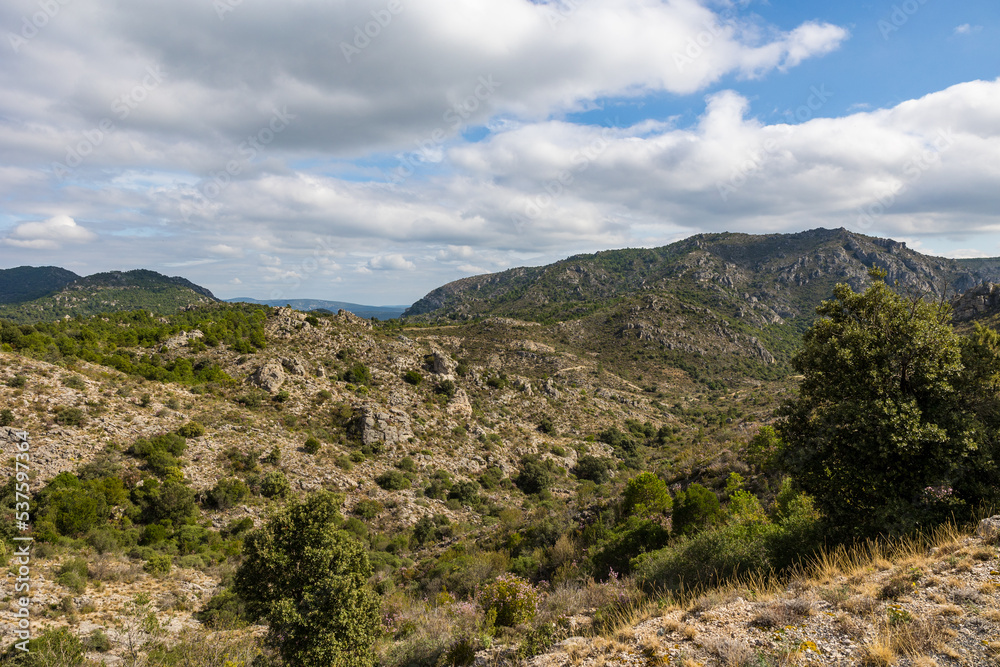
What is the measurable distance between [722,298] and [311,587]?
15277cm

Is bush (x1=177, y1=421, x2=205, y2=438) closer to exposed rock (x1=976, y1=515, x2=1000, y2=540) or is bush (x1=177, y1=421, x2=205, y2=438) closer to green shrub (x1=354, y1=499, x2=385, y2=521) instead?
green shrub (x1=354, y1=499, x2=385, y2=521)

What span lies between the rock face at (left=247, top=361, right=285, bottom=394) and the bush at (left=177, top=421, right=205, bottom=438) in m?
9.05

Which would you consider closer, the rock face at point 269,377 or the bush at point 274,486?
the bush at point 274,486

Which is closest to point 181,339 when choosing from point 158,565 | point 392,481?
point 392,481

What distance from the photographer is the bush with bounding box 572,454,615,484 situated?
40.9m

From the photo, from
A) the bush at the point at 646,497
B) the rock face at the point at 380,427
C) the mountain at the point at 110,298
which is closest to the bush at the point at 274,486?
the rock face at the point at 380,427

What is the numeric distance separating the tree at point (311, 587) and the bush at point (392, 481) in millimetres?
20184

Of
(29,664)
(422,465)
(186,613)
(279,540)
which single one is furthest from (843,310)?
(422,465)

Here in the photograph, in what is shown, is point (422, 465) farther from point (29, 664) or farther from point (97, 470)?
point (29, 664)

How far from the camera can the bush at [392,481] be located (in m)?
30.3

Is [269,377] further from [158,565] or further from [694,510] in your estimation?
[694,510]

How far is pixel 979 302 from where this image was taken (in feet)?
178

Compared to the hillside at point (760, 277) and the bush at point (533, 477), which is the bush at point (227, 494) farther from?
the hillside at point (760, 277)

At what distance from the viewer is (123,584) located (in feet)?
48.7
